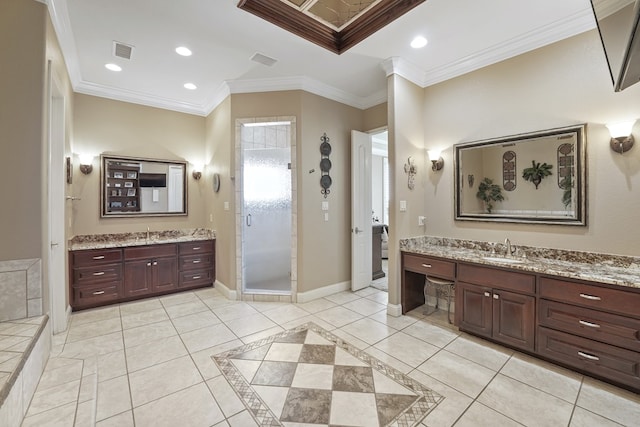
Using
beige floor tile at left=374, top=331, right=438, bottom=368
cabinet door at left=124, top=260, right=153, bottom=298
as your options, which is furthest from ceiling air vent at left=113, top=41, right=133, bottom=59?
beige floor tile at left=374, top=331, right=438, bottom=368

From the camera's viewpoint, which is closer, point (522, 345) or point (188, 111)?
point (522, 345)

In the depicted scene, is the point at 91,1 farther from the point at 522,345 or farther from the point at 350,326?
the point at 522,345

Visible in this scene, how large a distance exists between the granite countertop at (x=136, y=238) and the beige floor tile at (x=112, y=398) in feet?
6.83

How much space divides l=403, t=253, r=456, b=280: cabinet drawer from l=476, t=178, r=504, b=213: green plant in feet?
2.67

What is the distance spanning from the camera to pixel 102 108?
388cm

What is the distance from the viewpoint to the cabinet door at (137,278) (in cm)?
368

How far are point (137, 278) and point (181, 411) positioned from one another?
2.59m

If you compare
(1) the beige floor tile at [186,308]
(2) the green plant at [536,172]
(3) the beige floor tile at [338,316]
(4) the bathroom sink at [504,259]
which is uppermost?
(2) the green plant at [536,172]

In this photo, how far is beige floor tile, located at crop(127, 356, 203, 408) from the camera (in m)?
1.91

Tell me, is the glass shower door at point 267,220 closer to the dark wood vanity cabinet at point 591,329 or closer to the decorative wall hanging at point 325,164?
the decorative wall hanging at point 325,164

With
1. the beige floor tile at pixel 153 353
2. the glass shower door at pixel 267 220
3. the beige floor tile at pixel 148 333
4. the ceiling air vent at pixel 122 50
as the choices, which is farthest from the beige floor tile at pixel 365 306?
the ceiling air vent at pixel 122 50

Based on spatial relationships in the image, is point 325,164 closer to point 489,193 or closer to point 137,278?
point 489,193

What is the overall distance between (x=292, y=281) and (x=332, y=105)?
259 cm

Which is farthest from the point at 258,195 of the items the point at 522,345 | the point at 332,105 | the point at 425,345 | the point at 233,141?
the point at 522,345
